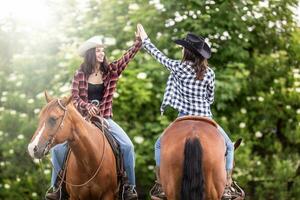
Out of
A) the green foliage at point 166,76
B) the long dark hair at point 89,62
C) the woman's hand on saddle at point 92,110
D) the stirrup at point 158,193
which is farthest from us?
the green foliage at point 166,76

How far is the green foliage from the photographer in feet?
45.6

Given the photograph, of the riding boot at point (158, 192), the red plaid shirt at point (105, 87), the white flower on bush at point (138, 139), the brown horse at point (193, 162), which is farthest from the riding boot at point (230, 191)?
the white flower on bush at point (138, 139)

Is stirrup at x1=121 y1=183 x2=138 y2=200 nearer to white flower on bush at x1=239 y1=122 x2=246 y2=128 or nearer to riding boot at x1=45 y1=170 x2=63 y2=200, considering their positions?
riding boot at x1=45 y1=170 x2=63 y2=200

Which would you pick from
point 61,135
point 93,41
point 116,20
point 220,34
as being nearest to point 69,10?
point 116,20

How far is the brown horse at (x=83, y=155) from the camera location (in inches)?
340

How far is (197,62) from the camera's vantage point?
29.0 ft

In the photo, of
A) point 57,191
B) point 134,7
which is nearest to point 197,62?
point 57,191

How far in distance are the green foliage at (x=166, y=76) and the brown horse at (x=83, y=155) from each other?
398 centimetres

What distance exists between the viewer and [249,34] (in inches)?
592

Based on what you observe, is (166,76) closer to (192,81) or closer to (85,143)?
(85,143)

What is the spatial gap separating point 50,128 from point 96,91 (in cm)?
139

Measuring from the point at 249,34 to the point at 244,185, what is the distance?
2913mm

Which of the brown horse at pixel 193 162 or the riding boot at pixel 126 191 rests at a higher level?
the brown horse at pixel 193 162

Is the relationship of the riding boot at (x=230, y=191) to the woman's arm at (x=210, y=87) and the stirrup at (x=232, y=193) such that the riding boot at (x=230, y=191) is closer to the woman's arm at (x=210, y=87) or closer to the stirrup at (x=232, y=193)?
the stirrup at (x=232, y=193)
